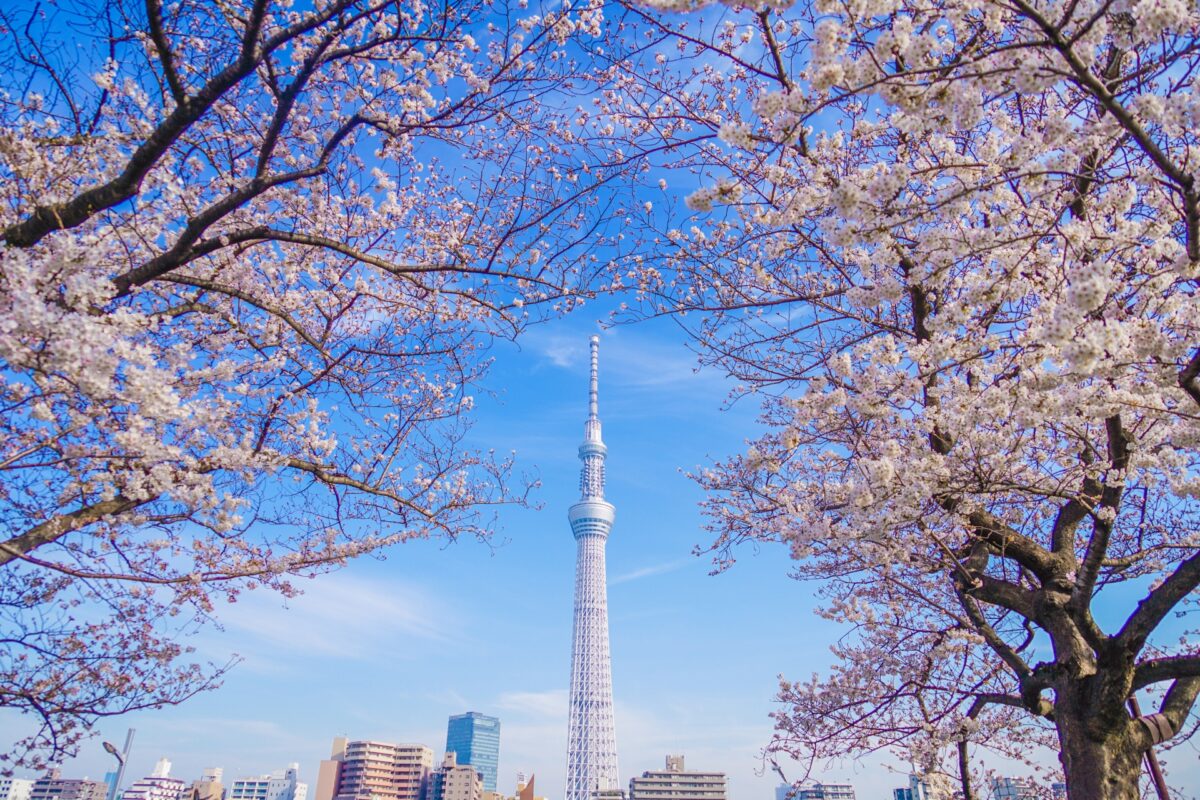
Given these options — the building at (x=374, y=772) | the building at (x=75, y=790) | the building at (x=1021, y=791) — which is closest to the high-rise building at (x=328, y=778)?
the building at (x=374, y=772)

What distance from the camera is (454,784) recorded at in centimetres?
7388

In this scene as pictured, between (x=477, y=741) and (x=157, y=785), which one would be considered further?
(x=477, y=741)

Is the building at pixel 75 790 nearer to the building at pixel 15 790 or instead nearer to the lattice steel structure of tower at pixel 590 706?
the building at pixel 15 790

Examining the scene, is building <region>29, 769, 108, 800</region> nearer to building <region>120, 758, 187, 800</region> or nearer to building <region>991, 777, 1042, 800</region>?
building <region>120, 758, 187, 800</region>

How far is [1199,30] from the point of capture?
2.81m

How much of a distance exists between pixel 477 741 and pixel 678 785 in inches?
2514

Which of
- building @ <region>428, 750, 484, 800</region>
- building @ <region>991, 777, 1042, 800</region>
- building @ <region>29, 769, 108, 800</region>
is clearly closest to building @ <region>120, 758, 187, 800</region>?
building @ <region>29, 769, 108, 800</region>

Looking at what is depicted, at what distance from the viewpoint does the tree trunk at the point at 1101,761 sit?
3.92 m

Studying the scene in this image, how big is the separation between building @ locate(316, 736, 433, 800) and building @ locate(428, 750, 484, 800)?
8.99ft

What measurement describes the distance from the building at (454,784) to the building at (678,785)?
715 inches

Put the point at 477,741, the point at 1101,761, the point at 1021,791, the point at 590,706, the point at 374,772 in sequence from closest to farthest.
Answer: the point at 1101,761
the point at 1021,791
the point at 590,706
the point at 374,772
the point at 477,741

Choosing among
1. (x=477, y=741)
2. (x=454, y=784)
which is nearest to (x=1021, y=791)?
(x=454, y=784)

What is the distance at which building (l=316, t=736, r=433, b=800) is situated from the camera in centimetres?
7419

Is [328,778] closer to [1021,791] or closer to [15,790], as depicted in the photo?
[15,790]
